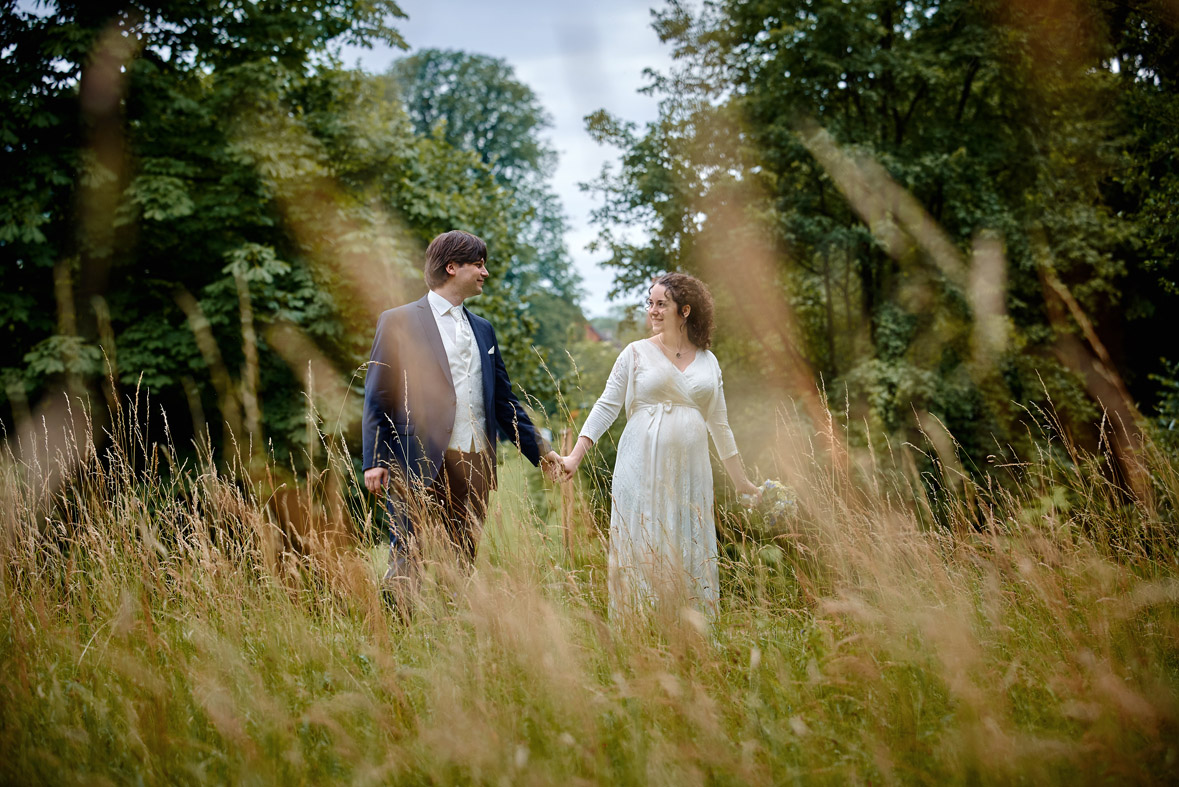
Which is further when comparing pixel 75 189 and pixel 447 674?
pixel 75 189

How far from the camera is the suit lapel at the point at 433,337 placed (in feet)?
10.8

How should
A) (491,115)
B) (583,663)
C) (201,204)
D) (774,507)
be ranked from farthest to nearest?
1. (491,115)
2. (201,204)
3. (774,507)
4. (583,663)

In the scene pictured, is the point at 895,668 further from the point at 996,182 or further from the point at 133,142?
the point at 996,182

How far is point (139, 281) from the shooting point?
9.37 metres

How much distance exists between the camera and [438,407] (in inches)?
128

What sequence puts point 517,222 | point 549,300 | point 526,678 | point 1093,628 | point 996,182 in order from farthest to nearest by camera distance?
point 549,300 → point 517,222 → point 996,182 → point 1093,628 → point 526,678

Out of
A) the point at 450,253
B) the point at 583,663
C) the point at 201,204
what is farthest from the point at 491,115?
the point at 583,663

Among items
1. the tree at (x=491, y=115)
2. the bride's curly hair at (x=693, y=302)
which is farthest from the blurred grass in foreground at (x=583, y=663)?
the tree at (x=491, y=115)

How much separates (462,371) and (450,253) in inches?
22.3

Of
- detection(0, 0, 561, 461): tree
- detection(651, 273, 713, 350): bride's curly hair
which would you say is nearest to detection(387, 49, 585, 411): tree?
detection(0, 0, 561, 461): tree

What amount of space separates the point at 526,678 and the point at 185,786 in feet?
3.17

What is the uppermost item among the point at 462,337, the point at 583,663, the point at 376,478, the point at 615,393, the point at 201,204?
the point at 201,204

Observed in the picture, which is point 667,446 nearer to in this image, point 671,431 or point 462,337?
point 671,431

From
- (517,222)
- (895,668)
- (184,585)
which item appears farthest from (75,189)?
(895,668)
